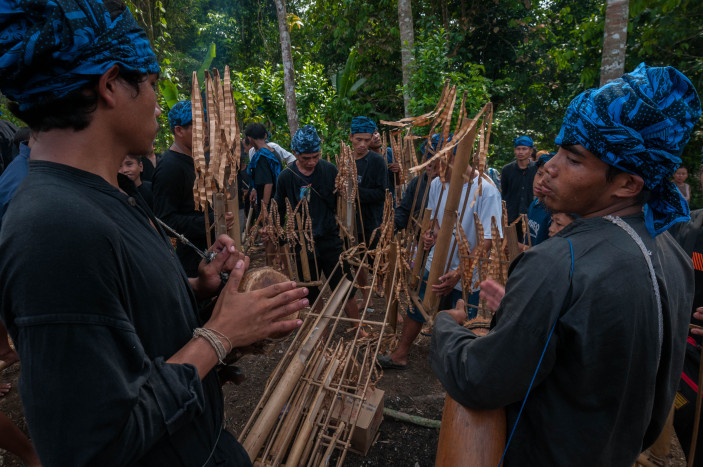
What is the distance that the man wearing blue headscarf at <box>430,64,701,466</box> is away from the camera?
3.37 feet

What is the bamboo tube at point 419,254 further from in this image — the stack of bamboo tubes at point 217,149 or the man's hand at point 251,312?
the man's hand at point 251,312

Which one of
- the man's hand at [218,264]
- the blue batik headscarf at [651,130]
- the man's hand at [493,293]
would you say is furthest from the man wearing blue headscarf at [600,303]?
the man's hand at [218,264]

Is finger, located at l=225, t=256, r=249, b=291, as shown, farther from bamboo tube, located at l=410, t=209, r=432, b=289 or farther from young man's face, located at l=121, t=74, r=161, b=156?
bamboo tube, located at l=410, t=209, r=432, b=289

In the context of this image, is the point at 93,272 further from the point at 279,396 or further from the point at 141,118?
the point at 279,396

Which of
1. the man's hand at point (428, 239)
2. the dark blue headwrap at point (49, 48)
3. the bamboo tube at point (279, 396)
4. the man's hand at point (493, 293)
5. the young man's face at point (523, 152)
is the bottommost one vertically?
the bamboo tube at point (279, 396)

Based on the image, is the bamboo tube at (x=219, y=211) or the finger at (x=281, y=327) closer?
the finger at (x=281, y=327)

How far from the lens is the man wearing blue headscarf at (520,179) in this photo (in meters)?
5.54

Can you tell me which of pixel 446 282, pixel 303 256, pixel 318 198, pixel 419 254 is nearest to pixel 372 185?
pixel 318 198

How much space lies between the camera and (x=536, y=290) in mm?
1051

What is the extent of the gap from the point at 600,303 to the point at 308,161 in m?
3.37

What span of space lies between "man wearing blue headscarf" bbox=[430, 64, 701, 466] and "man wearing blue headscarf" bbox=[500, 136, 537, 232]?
4487 mm

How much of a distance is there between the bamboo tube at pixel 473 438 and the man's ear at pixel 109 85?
1.27m

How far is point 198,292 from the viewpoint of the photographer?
4.63 ft

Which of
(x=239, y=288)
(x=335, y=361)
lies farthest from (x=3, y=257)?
(x=335, y=361)
